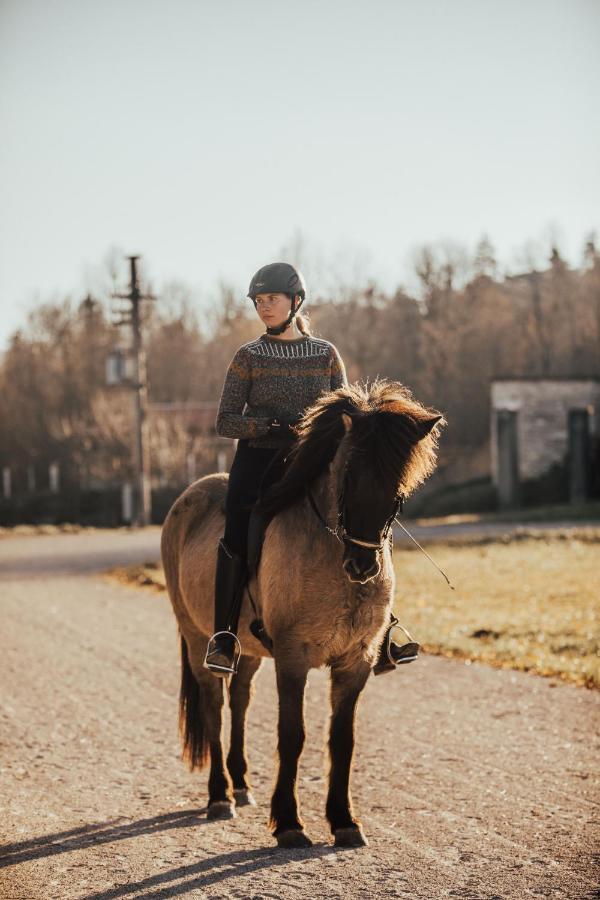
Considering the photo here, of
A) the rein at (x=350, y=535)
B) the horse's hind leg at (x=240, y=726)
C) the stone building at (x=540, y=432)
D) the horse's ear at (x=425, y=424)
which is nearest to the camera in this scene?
the rein at (x=350, y=535)

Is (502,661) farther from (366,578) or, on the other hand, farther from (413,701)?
(366,578)

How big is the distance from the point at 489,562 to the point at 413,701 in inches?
466

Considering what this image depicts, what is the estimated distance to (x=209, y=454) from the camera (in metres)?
51.3

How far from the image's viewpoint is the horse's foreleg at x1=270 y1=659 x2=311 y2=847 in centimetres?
521

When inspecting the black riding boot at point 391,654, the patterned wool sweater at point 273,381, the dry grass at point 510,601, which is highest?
the patterned wool sweater at point 273,381

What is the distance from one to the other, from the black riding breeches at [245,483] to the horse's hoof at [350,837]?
1412 millimetres

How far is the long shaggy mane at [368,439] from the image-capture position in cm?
493

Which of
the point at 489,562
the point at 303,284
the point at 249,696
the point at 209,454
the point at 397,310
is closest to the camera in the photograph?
the point at 303,284

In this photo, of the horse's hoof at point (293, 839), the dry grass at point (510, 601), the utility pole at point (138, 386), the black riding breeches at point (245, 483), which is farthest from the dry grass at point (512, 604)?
the utility pole at point (138, 386)

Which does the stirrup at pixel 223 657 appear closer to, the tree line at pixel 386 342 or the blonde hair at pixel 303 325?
the blonde hair at pixel 303 325

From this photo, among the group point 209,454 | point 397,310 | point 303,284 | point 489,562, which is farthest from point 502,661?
point 397,310

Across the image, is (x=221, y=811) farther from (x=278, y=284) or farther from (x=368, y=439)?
(x=278, y=284)

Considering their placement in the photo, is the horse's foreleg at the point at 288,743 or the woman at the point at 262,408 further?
the woman at the point at 262,408

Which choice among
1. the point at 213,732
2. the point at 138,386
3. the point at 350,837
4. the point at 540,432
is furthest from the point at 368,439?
the point at 540,432
